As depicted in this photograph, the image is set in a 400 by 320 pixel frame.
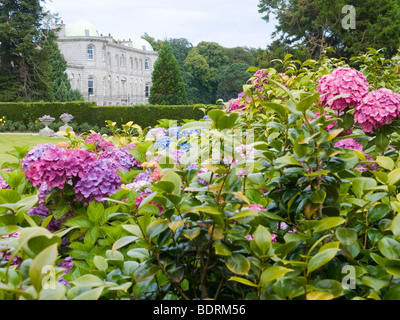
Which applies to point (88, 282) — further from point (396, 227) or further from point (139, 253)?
point (396, 227)

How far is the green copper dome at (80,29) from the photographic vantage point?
1687 inches

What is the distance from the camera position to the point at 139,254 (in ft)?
3.38

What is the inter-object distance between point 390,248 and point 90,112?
778 inches

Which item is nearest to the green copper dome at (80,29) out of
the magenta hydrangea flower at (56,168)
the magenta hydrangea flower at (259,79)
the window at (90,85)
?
the window at (90,85)

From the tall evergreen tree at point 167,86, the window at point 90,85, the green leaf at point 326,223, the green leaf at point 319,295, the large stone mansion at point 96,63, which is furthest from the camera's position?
the window at point 90,85

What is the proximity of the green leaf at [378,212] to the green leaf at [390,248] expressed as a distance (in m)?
0.16

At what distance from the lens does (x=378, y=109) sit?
4.74 ft

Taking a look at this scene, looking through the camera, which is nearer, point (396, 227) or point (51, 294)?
point (51, 294)

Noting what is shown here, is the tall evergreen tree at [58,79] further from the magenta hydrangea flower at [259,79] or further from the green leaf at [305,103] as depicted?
the green leaf at [305,103]

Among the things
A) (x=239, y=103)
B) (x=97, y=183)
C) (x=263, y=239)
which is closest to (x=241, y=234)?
(x=263, y=239)

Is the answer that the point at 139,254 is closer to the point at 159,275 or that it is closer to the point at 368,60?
the point at 159,275

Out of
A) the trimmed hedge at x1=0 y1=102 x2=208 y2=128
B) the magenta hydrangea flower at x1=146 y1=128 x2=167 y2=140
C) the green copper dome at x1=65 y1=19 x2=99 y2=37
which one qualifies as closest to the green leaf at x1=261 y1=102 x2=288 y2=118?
the magenta hydrangea flower at x1=146 y1=128 x2=167 y2=140

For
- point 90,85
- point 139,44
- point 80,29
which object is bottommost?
point 90,85
